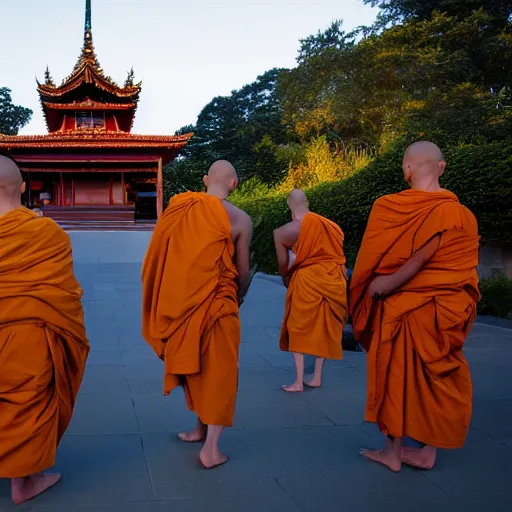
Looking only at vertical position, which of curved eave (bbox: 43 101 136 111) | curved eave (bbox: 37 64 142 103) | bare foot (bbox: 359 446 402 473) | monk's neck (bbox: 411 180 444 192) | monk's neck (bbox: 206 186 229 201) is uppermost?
curved eave (bbox: 37 64 142 103)

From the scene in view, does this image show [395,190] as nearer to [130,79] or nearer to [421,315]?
[421,315]

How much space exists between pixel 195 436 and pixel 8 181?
5.71 feet

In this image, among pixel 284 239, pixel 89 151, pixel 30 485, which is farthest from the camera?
pixel 89 151

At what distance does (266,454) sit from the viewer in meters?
3.27

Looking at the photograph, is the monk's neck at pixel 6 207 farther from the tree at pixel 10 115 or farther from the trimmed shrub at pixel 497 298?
the tree at pixel 10 115

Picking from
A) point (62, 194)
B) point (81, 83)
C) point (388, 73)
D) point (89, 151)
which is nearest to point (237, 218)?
point (388, 73)

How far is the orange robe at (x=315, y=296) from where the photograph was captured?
182 inches

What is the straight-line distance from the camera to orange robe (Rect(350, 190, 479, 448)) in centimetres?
293

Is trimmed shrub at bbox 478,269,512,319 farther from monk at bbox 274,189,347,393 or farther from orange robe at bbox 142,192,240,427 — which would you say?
orange robe at bbox 142,192,240,427

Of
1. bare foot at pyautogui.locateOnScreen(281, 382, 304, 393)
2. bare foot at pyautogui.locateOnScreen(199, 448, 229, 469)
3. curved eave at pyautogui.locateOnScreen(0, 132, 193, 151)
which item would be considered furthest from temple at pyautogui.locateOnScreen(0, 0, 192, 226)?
bare foot at pyautogui.locateOnScreen(199, 448, 229, 469)

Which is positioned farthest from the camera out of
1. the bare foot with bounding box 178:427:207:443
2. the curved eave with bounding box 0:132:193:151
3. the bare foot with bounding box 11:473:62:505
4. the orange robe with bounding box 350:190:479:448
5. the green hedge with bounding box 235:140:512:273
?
the curved eave with bounding box 0:132:193:151

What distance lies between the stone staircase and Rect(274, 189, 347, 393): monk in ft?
65.0

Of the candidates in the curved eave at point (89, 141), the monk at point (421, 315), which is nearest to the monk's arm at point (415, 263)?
the monk at point (421, 315)

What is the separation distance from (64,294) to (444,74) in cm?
1691
